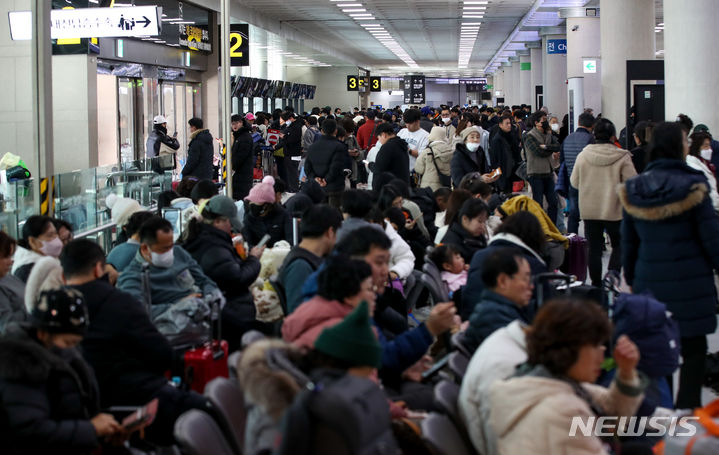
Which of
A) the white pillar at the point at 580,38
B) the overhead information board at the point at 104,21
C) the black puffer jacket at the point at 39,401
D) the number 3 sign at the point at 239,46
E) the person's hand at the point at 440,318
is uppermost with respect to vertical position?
the white pillar at the point at 580,38

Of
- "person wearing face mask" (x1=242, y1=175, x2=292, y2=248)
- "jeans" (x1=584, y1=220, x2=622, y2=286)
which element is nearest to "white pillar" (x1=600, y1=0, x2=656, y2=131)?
"jeans" (x1=584, y1=220, x2=622, y2=286)

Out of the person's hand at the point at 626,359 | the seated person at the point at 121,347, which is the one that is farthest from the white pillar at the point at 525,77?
the person's hand at the point at 626,359

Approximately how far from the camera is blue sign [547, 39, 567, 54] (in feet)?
94.8

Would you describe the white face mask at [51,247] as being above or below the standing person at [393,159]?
below

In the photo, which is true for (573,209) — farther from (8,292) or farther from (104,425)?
(104,425)

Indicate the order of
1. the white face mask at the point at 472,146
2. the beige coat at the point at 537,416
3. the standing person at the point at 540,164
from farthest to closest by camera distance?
the standing person at the point at 540,164, the white face mask at the point at 472,146, the beige coat at the point at 537,416

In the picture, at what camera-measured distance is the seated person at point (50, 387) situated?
3.22m

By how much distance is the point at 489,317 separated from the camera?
4.15m

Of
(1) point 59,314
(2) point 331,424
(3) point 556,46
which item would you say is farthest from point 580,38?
(2) point 331,424

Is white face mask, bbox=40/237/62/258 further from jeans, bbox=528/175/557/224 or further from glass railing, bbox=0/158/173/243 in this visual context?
jeans, bbox=528/175/557/224

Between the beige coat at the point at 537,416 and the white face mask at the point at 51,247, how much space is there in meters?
3.66

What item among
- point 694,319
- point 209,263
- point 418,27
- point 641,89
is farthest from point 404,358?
point 418,27

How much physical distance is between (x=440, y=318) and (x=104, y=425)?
4.75 feet

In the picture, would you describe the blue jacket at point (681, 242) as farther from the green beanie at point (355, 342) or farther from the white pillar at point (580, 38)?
the white pillar at point (580, 38)
